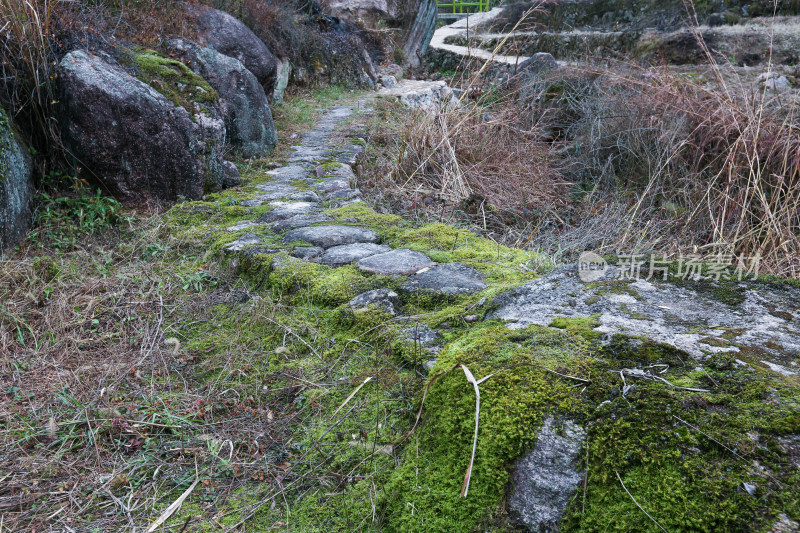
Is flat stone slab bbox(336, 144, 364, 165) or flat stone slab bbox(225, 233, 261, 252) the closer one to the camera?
flat stone slab bbox(225, 233, 261, 252)

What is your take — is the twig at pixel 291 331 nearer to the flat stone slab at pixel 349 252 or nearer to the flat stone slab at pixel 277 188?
the flat stone slab at pixel 349 252

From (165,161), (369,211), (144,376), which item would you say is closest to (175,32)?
(165,161)

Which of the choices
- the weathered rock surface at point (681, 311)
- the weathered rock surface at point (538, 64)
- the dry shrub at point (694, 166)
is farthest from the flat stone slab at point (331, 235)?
the weathered rock surface at point (538, 64)

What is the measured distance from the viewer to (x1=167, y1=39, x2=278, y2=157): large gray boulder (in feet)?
12.8

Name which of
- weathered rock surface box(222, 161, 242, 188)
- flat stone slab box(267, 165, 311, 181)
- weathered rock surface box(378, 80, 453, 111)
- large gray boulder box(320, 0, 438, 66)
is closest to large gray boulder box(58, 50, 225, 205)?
weathered rock surface box(222, 161, 242, 188)

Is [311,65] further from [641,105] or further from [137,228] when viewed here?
[137,228]

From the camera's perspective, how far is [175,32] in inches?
174

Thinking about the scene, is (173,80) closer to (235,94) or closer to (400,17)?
(235,94)

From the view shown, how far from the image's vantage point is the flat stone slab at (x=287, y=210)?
2.86m

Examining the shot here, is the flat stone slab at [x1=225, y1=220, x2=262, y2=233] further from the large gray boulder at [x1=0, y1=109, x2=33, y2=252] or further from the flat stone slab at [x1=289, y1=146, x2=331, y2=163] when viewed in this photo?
the flat stone slab at [x1=289, y1=146, x2=331, y2=163]

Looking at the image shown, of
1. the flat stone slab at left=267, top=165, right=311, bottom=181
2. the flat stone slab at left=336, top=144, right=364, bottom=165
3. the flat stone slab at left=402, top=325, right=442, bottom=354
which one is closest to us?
the flat stone slab at left=402, top=325, right=442, bottom=354

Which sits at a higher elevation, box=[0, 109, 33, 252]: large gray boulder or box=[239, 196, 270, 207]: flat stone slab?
box=[0, 109, 33, 252]: large gray boulder

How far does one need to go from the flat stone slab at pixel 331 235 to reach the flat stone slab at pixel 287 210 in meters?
0.32

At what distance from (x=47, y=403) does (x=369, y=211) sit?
5.76 feet
